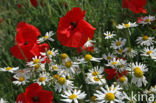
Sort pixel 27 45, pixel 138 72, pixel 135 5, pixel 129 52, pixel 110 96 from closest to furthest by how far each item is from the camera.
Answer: pixel 110 96 → pixel 138 72 → pixel 129 52 → pixel 27 45 → pixel 135 5

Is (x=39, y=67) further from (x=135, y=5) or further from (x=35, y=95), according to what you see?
(x=135, y=5)

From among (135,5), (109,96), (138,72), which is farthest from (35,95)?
(135,5)

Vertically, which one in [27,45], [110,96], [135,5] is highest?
[135,5]

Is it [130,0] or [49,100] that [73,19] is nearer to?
[49,100]

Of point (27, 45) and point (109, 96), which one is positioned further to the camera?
point (27, 45)

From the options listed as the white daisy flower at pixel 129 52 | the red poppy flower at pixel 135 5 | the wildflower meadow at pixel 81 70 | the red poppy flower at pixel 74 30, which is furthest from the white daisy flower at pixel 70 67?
the red poppy flower at pixel 135 5

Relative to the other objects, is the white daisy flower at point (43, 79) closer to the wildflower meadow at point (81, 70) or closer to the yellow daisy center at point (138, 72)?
the wildflower meadow at point (81, 70)

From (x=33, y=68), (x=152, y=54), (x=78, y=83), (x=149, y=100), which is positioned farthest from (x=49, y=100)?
(x=152, y=54)

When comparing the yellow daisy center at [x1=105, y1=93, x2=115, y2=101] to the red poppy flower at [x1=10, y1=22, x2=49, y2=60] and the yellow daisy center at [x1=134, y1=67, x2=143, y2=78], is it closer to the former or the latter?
the yellow daisy center at [x1=134, y1=67, x2=143, y2=78]
